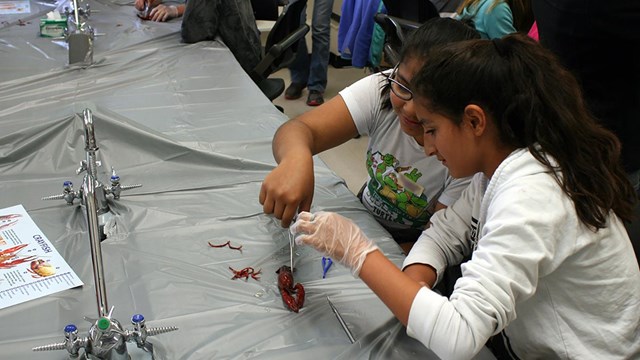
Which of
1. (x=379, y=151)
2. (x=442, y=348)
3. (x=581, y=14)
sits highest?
(x=581, y=14)

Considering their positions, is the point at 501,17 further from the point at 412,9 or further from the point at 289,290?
the point at 289,290

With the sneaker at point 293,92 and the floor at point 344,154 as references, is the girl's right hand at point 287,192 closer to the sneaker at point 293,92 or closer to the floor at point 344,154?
the floor at point 344,154

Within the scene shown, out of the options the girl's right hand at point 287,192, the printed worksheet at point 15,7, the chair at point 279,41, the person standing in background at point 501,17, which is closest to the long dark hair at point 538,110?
the girl's right hand at point 287,192

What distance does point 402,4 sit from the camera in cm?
246

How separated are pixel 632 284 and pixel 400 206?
57 centimetres

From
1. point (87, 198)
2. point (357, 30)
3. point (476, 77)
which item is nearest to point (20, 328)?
point (87, 198)

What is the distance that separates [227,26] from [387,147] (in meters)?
1.39

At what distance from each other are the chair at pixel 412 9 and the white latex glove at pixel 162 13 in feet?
3.35

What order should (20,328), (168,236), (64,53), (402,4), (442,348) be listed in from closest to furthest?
(442,348) → (20,328) → (168,236) → (64,53) → (402,4)

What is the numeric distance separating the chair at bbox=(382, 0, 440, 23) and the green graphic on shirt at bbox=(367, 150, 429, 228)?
122 centimetres

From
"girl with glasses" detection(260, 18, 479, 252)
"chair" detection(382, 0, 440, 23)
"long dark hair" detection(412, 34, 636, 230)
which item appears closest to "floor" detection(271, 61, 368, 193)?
"chair" detection(382, 0, 440, 23)

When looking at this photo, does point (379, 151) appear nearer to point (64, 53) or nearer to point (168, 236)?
point (168, 236)

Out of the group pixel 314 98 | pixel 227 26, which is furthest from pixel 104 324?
pixel 314 98

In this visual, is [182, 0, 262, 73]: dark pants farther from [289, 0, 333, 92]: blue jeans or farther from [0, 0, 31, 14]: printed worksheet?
[289, 0, 333, 92]: blue jeans
